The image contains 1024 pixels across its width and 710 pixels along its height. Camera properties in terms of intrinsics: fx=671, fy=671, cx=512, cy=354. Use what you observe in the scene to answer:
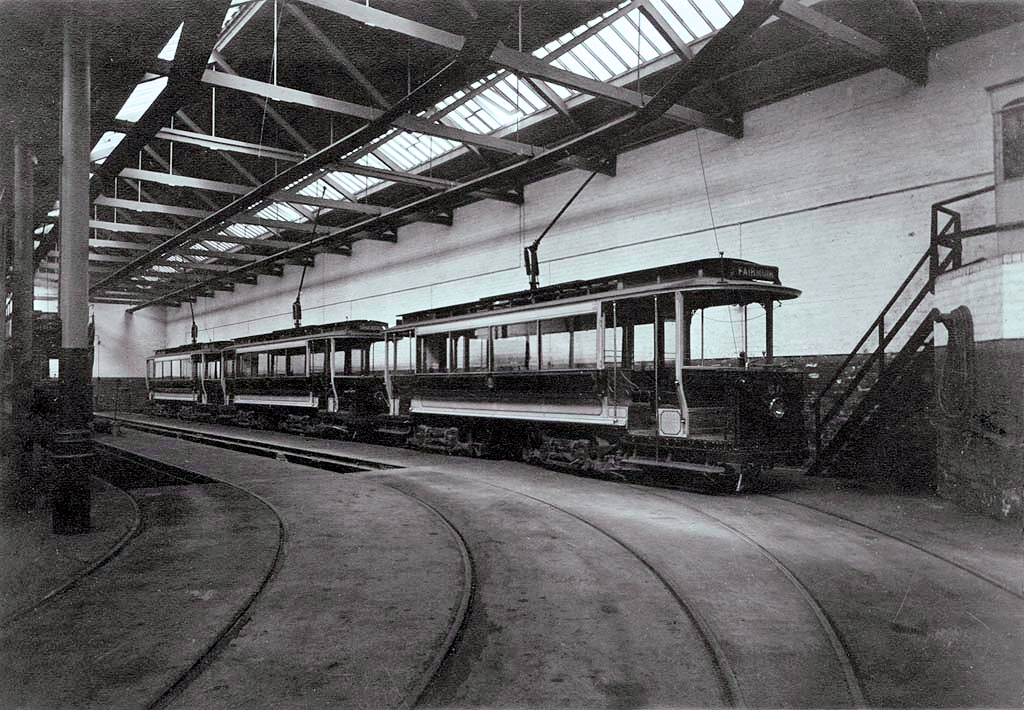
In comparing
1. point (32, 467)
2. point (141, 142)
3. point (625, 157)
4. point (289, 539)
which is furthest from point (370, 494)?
point (625, 157)

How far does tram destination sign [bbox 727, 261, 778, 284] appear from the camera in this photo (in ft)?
26.3

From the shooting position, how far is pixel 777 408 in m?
8.03

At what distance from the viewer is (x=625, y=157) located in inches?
516

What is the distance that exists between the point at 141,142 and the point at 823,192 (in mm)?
11038

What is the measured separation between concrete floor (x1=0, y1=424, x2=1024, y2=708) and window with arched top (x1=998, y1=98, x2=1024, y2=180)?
141 inches

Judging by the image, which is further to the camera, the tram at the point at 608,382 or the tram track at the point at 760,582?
the tram at the point at 608,382

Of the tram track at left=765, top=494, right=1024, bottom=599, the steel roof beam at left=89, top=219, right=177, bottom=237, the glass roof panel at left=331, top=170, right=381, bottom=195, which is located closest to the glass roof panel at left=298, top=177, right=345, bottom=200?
the glass roof panel at left=331, top=170, right=381, bottom=195

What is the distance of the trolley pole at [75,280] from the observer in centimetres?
599

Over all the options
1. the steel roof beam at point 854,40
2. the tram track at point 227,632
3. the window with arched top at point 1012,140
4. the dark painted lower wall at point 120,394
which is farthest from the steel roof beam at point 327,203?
the dark painted lower wall at point 120,394

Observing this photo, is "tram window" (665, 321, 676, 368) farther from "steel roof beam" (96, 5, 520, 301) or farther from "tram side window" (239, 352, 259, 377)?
"tram side window" (239, 352, 259, 377)

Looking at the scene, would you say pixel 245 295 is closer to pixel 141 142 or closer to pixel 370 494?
pixel 141 142

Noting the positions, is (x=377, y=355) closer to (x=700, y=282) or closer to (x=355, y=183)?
(x=355, y=183)

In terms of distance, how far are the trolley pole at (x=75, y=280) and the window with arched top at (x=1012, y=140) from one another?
29.5 feet

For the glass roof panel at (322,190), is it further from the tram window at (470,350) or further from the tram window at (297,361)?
the tram window at (470,350)
